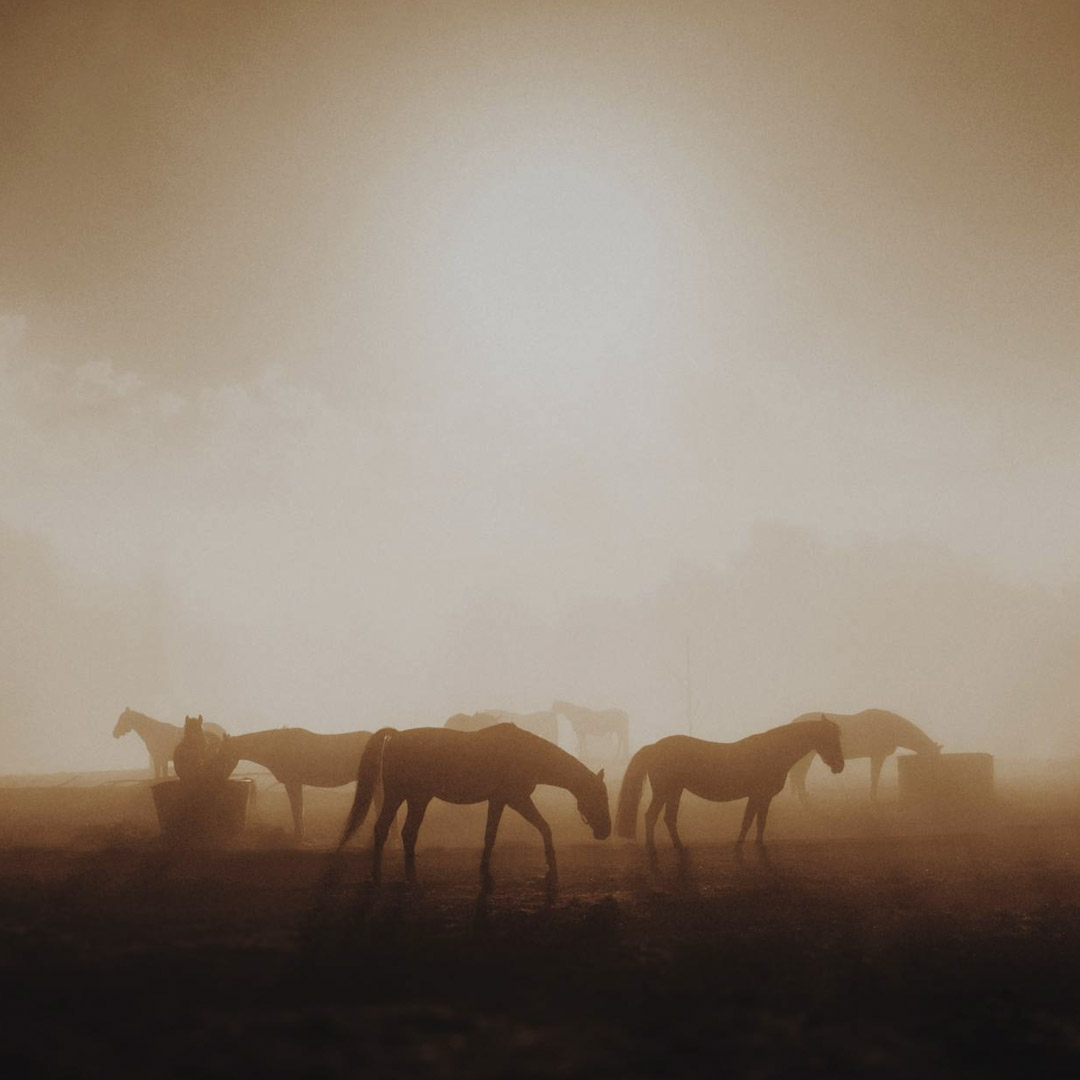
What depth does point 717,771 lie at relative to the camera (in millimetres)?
13391

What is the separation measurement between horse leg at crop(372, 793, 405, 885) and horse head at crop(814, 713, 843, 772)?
857cm

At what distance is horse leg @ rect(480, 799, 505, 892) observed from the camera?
1022cm

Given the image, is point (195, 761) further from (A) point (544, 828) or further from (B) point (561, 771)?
(A) point (544, 828)

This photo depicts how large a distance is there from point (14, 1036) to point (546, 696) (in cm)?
8197

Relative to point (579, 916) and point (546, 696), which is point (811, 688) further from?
point (579, 916)

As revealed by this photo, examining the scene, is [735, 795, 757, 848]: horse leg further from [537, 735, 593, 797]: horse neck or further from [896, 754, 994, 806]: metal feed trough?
[896, 754, 994, 806]: metal feed trough

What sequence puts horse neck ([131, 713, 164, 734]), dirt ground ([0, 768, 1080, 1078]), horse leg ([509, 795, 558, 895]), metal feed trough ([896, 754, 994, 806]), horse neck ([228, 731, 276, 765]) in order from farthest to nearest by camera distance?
horse neck ([131, 713, 164, 734]) → metal feed trough ([896, 754, 994, 806]) → horse neck ([228, 731, 276, 765]) → horse leg ([509, 795, 558, 895]) → dirt ground ([0, 768, 1080, 1078])

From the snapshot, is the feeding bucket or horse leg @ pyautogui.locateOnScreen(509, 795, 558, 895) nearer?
horse leg @ pyautogui.locateOnScreen(509, 795, 558, 895)

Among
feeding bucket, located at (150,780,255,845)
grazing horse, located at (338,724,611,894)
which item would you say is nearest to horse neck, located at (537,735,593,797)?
grazing horse, located at (338,724,611,894)

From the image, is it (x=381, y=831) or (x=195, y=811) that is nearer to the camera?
(x=381, y=831)

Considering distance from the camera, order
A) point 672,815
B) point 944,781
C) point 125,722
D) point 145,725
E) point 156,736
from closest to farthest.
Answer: point 672,815
point 944,781
point 156,736
point 145,725
point 125,722

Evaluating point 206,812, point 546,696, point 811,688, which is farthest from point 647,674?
point 206,812

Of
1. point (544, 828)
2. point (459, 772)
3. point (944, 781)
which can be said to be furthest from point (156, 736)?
point (944, 781)

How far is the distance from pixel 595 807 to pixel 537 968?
20.7 feet
